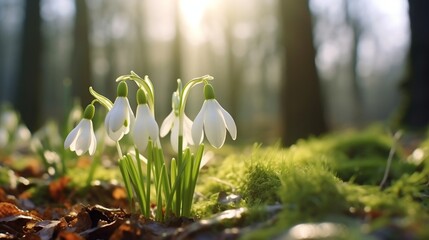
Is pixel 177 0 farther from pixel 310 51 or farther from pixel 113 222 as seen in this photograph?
pixel 113 222

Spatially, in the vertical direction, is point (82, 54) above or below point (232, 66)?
above

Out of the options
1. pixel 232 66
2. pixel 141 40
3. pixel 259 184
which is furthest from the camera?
pixel 141 40

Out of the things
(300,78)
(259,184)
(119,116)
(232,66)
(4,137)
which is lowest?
(232,66)

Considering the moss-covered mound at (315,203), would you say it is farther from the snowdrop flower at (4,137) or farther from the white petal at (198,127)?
the snowdrop flower at (4,137)

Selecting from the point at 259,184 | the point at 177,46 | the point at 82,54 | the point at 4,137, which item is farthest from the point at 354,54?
the point at 259,184

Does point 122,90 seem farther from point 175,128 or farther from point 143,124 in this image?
point 175,128
